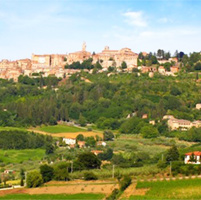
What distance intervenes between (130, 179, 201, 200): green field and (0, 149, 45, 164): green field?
3212 cm

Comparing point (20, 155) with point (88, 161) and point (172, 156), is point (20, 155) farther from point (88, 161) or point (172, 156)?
point (172, 156)

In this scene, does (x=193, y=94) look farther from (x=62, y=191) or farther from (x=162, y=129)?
(x=62, y=191)

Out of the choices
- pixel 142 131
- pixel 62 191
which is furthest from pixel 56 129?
pixel 62 191

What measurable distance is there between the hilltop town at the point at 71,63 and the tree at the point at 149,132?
36028mm

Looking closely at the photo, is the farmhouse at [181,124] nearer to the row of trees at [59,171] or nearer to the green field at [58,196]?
the row of trees at [59,171]

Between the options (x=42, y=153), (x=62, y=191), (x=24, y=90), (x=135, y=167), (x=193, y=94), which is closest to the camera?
(x=62, y=191)

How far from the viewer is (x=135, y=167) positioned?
5281 cm

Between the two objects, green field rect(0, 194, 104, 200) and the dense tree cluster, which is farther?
the dense tree cluster

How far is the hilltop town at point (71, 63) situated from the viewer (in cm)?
13480

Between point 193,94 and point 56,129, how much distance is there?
27678 millimetres

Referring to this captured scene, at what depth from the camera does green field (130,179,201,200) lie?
131 feet

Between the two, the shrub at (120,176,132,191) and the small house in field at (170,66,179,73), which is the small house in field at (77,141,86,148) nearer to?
the shrub at (120,176,132,191)

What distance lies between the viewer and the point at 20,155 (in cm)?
7612

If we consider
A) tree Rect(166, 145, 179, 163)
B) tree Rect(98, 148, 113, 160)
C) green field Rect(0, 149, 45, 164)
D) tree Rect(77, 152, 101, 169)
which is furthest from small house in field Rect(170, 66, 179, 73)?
tree Rect(77, 152, 101, 169)
